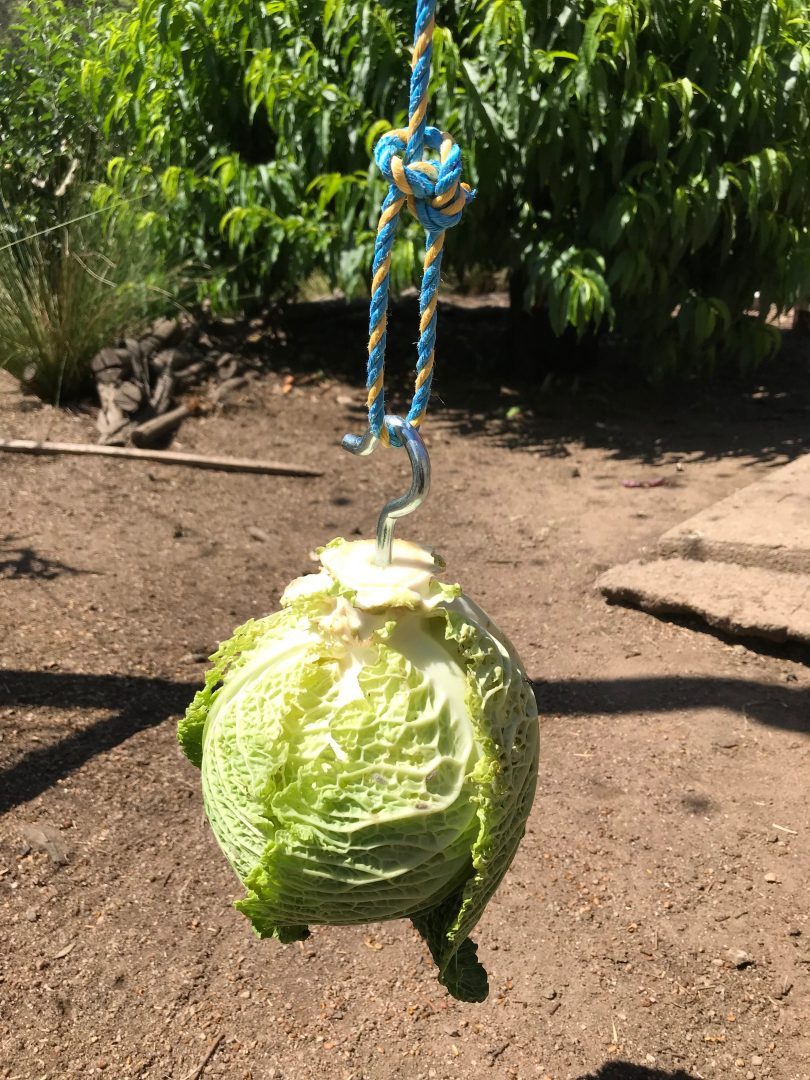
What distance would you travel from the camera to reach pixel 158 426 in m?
6.65

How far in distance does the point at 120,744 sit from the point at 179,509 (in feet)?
7.64

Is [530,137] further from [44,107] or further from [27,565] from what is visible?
[27,565]

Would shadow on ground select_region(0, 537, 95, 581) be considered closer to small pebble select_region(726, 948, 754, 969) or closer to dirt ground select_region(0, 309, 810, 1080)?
dirt ground select_region(0, 309, 810, 1080)

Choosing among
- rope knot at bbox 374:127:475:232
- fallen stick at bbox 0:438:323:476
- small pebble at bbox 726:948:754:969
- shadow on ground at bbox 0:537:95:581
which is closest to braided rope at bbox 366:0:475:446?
rope knot at bbox 374:127:475:232

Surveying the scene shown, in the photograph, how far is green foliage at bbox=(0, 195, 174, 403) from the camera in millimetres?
6453

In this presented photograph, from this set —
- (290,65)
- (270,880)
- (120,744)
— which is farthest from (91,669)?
(290,65)

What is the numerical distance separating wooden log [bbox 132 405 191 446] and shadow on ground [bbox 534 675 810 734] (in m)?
3.36

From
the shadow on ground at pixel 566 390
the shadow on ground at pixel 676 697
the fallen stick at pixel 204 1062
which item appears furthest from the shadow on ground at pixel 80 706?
the shadow on ground at pixel 566 390

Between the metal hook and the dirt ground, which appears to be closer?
the metal hook

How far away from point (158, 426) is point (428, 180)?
18.3ft

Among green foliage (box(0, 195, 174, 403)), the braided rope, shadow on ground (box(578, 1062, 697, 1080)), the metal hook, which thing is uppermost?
the braided rope

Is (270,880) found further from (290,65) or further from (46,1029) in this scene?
(290,65)

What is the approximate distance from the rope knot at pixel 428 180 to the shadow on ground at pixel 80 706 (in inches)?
108

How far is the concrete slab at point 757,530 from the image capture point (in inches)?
186
